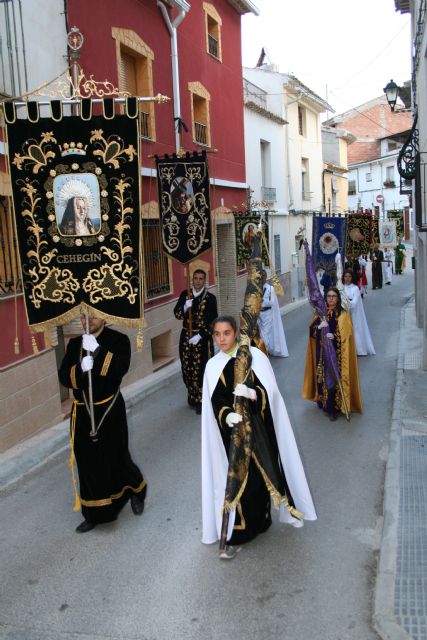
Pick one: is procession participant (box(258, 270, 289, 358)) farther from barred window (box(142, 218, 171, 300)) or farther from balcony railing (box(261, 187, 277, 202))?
balcony railing (box(261, 187, 277, 202))

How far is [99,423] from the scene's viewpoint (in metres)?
5.37

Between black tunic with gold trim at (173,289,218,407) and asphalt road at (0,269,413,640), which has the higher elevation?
black tunic with gold trim at (173,289,218,407)

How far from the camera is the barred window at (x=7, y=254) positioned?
762cm

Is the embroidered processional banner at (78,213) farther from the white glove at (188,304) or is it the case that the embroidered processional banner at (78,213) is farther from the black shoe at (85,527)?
the white glove at (188,304)

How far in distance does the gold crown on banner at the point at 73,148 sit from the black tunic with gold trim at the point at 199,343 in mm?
3835

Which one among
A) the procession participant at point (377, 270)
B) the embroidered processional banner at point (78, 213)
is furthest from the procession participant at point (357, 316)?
the procession participant at point (377, 270)

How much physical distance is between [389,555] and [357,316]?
8.07 m

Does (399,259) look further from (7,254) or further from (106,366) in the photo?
(106,366)

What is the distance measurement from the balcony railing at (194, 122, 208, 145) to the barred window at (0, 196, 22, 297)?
26.6 ft

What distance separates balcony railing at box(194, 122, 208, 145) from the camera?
15102mm

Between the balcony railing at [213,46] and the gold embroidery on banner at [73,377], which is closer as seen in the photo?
the gold embroidery on banner at [73,377]

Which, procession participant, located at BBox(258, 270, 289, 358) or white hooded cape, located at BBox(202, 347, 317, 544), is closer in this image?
white hooded cape, located at BBox(202, 347, 317, 544)

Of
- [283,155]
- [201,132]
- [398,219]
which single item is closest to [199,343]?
[201,132]

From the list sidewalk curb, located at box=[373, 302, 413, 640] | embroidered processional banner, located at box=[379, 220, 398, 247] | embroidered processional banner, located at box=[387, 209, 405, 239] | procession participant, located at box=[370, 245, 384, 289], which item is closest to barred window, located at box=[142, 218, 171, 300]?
sidewalk curb, located at box=[373, 302, 413, 640]
